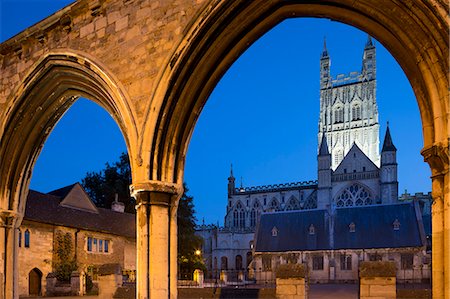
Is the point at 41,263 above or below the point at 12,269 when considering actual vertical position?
below

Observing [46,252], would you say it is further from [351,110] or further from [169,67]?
[351,110]

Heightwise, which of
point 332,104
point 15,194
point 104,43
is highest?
point 332,104

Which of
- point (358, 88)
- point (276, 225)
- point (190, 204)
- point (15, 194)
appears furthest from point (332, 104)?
point (15, 194)

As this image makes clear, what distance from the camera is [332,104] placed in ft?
197

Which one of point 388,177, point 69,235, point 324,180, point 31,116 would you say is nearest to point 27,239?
point 69,235

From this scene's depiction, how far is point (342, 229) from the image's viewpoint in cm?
2916

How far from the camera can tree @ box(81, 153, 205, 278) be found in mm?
25156

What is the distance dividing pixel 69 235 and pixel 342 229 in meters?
16.2

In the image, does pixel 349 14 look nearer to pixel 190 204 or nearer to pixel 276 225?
pixel 190 204

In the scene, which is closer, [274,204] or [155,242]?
[155,242]

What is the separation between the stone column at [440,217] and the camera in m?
3.92

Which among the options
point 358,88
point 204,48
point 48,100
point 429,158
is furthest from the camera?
point 358,88

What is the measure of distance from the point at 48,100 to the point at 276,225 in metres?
24.6

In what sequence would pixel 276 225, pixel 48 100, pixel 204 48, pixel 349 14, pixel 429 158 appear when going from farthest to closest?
pixel 276 225 < pixel 48 100 < pixel 204 48 < pixel 349 14 < pixel 429 158
